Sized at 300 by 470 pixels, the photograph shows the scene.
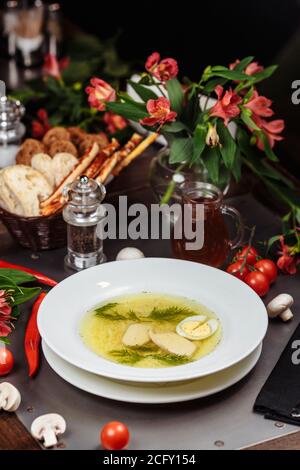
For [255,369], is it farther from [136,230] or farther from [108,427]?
[136,230]

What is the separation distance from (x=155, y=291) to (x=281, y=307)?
0.80 ft

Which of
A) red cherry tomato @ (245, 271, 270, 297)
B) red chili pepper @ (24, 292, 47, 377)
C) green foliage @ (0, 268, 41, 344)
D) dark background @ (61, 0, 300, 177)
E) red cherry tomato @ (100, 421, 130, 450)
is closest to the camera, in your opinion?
red cherry tomato @ (100, 421, 130, 450)

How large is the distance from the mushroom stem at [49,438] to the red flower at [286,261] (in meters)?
0.69

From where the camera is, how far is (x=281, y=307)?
1.64 meters

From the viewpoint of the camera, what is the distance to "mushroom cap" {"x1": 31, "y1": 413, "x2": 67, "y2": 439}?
1326 millimetres

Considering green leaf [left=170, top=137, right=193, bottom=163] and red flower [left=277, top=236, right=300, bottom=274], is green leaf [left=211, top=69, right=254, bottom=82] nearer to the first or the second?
green leaf [left=170, top=137, right=193, bottom=163]

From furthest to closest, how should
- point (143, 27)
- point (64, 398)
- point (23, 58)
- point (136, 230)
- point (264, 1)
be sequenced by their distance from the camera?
point (143, 27), point (23, 58), point (264, 1), point (136, 230), point (64, 398)

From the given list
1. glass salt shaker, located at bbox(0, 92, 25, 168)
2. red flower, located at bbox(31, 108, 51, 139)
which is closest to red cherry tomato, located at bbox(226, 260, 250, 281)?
glass salt shaker, located at bbox(0, 92, 25, 168)

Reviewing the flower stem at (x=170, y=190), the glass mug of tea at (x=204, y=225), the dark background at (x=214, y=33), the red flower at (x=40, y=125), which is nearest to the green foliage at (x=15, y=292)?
the glass mug of tea at (x=204, y=225)

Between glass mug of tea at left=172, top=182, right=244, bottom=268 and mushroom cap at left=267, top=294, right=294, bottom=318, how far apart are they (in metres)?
0.19

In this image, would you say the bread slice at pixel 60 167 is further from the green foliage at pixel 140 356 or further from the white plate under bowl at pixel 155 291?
the green foliage at pixel 140 356
